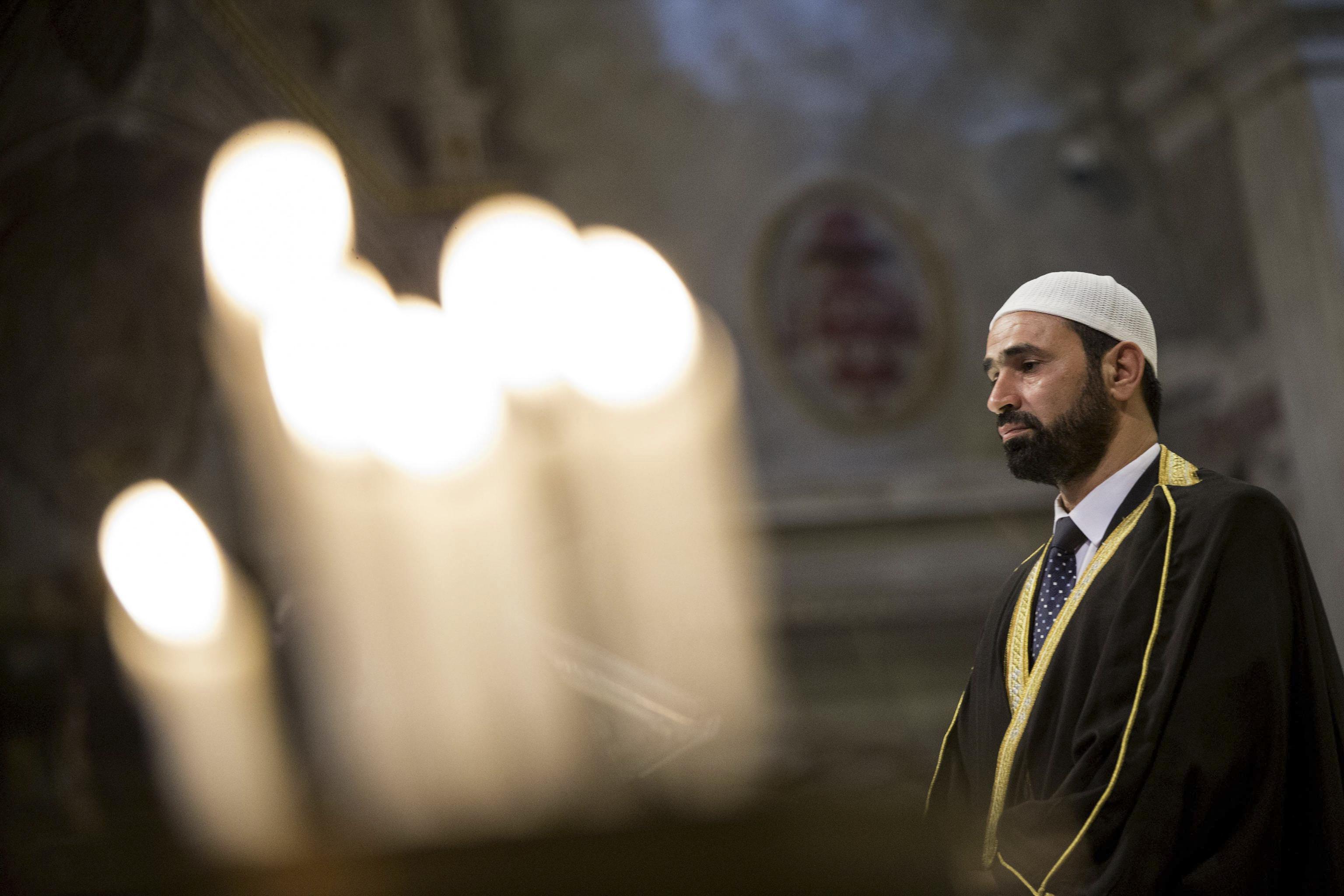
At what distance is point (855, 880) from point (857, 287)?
7350 mm

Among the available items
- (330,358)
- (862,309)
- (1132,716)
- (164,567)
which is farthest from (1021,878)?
(862,309)

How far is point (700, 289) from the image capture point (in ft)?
24.0

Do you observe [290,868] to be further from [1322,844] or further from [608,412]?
[608,412]

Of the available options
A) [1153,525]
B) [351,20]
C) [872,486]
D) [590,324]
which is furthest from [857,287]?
[1153,525]

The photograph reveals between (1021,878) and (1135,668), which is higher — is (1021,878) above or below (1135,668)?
below

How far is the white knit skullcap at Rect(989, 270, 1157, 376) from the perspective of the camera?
1.22 meters

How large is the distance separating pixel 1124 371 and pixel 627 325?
14.1ft

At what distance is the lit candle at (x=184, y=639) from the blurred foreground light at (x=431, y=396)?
96 cm

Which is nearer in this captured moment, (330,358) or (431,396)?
(330,358)

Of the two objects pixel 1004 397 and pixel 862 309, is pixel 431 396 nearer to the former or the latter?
pixel 862 309

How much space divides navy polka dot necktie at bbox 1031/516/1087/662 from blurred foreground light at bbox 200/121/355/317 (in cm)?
428

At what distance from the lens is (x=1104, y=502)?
1257 millimetres

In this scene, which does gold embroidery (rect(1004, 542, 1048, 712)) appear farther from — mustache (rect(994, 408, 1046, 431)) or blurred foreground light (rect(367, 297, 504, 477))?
blurred foreground light (rect(367, 297, 504, 477))

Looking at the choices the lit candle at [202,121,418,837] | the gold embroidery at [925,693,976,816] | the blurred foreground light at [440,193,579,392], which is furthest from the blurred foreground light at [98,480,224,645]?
the gold embroidery at [925,693,976,816]
